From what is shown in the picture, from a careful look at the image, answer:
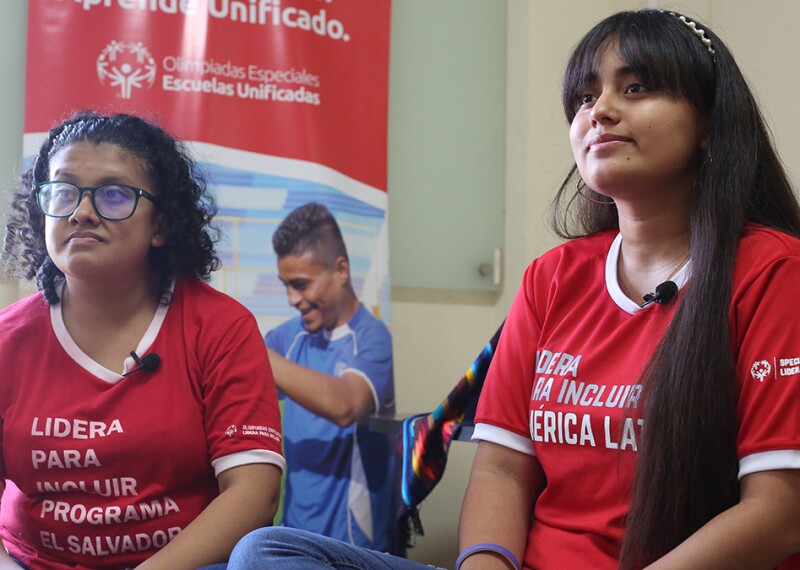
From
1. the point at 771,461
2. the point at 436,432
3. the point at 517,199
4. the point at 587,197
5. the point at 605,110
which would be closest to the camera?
the point at 771,461

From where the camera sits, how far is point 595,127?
128cm

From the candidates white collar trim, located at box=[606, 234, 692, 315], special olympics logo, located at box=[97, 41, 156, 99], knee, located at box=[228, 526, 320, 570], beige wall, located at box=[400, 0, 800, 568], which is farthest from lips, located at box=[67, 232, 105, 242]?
beige wall, located at box=[400, 0, 800, 568]

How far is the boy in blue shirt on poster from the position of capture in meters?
2.49

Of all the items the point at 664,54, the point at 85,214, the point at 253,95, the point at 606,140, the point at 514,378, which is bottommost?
the point at 514,378

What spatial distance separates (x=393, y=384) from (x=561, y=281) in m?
1.31

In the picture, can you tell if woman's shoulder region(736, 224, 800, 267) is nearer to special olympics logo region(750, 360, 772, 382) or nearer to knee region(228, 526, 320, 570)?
special olympics logo region(750, 360, 772, 382)

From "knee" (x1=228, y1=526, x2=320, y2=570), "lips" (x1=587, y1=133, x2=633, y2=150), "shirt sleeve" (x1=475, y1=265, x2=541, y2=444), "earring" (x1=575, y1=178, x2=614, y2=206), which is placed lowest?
"knee" (x1=228, y1=526, x2=320, y2=570)

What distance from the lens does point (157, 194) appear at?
58.8 inches

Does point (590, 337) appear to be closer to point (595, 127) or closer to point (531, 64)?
point (595, 127)

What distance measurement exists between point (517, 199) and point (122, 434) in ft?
6.32

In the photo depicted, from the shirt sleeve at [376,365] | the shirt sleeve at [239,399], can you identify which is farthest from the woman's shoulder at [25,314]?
the shirt sleeve at [376,365]

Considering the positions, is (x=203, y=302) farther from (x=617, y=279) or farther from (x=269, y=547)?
(x=617, y=279)

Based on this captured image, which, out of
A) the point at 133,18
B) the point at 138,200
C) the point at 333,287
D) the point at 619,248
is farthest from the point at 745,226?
the point at 133,18

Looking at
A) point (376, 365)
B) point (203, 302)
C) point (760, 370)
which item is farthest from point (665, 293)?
point (376, 365)
